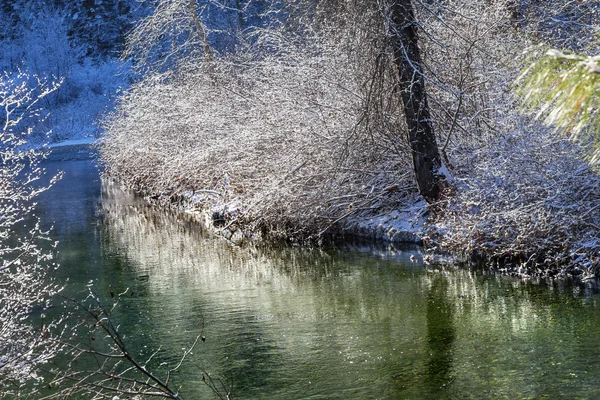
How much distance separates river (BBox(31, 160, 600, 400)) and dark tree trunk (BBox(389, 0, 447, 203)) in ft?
4.94

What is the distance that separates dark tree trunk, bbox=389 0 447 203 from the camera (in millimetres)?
12578

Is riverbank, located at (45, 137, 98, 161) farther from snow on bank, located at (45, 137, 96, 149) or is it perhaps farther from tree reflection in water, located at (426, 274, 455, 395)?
tree reflection in water, located at (426, 274, 455, 395)

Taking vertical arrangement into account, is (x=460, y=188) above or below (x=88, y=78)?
below

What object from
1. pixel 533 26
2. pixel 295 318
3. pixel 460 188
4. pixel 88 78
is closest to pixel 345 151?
pixel 460 188

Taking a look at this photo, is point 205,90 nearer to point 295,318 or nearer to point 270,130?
point 270,130

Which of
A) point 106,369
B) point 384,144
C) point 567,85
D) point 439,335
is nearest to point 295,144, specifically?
point 384,144

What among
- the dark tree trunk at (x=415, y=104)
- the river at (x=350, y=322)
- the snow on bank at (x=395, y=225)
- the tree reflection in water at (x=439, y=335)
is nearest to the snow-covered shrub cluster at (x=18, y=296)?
the river at (x=350, y=322)

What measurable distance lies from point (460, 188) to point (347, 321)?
4.33 meters

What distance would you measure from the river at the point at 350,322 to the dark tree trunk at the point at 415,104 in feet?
4.94

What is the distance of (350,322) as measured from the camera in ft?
29.4

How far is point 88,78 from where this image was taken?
69250mm

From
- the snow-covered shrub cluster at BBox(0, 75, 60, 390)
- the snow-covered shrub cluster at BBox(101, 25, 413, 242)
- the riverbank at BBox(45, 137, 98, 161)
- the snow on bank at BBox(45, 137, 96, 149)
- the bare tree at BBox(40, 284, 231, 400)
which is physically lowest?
the bare tree at BBox(40, 284, 231, 400)

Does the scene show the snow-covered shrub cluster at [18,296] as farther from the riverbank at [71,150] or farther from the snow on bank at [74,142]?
the snow on bank at [74,142]

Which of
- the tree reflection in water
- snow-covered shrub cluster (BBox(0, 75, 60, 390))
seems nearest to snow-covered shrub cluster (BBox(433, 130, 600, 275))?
the tree reflection in water
